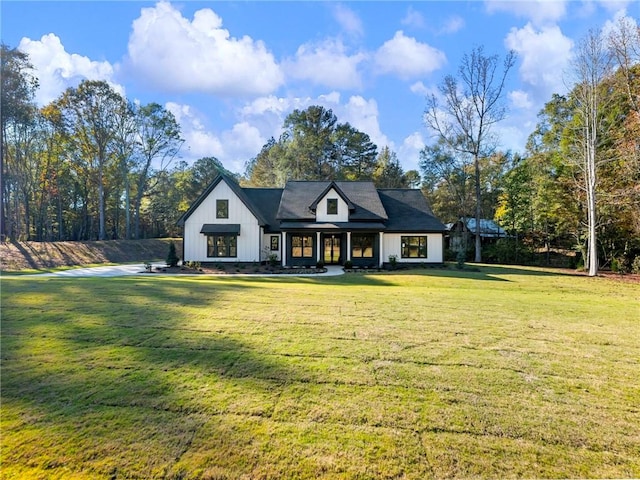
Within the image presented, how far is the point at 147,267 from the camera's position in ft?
61.2

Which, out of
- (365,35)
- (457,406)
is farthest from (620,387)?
(365,35)

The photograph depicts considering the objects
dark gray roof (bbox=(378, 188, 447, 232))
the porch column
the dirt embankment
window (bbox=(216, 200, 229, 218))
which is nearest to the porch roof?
the porch column

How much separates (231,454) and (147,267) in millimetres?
18523

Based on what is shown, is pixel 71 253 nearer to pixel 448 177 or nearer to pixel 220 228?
pixel 220 228

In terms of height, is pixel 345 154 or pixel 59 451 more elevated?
pixel 345 154

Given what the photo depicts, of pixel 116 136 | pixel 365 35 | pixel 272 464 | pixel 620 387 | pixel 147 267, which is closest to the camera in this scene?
pixel 272 464

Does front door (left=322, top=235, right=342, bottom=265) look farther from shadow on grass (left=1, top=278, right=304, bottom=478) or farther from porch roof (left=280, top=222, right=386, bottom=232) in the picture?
shadow on grass (left=1, top=278, right=304, bottom=478)

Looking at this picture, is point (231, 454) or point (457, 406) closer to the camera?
point (231, 454)

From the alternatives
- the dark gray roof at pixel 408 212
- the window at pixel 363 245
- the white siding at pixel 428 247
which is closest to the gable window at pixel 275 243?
the window at pixel 363 245

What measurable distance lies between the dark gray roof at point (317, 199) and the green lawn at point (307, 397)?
16.3 metres

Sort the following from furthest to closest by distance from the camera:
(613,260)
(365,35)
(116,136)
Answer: (116,136) < (613,260) < (365,35)

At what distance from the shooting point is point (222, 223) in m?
21.4

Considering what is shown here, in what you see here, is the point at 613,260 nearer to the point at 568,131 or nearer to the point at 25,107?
the point at 568,131

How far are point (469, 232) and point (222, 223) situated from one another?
26.4 metres
